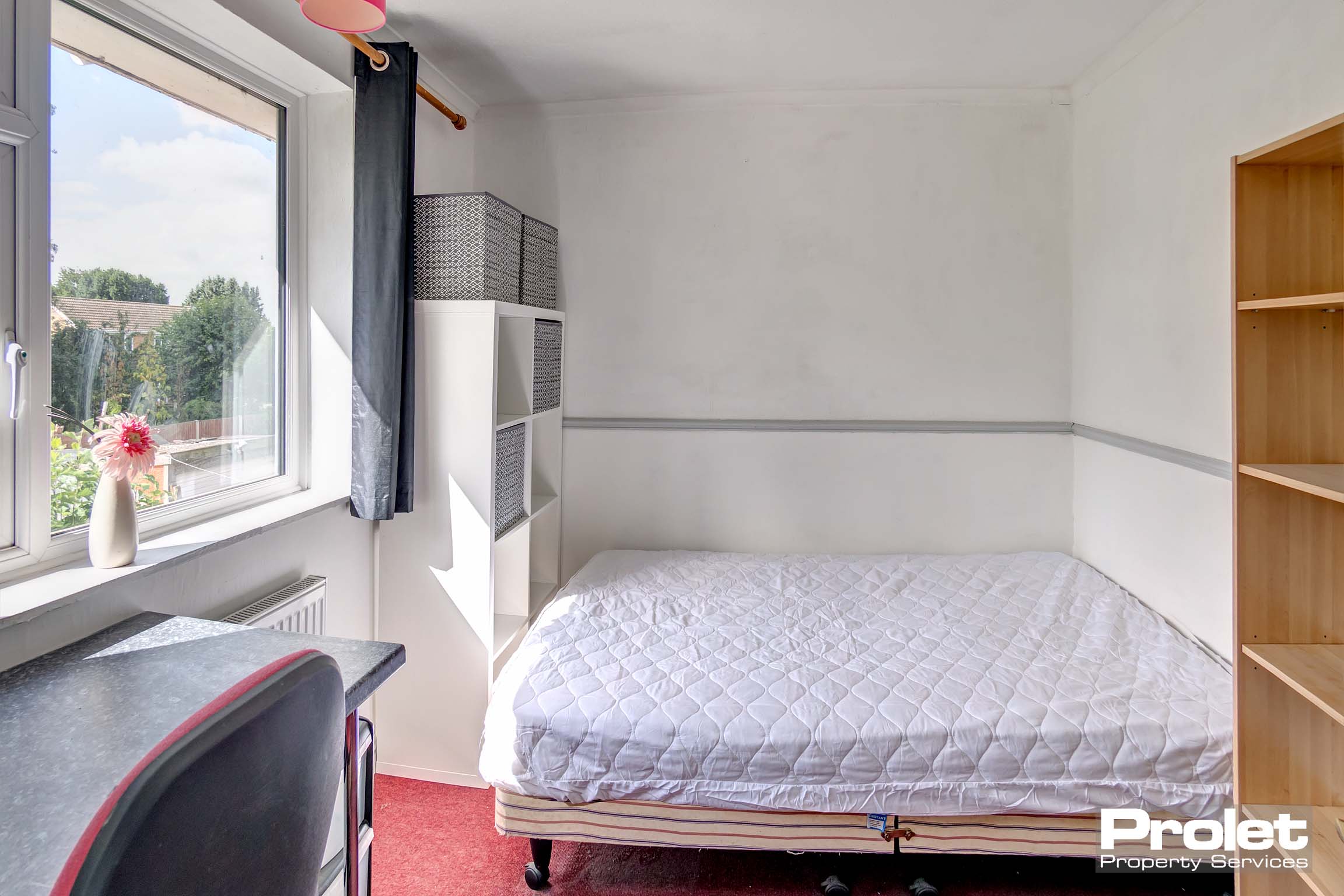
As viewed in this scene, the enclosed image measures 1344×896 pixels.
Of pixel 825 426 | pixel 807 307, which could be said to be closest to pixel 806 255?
pixel 807 307

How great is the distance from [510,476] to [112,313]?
3.96 ft

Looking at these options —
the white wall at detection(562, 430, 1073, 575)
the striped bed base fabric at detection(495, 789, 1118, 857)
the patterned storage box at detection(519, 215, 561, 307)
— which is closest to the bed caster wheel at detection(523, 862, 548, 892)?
the striped bed base fabric at detection(495, 789, 1118, 857)

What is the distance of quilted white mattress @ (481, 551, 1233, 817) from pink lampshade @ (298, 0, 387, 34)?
151 cm

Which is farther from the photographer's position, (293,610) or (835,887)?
(293,610)

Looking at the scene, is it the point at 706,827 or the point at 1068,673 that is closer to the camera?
the point at 706,827

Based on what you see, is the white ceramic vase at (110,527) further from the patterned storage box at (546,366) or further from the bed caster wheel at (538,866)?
the patterned storage box at (546,366)

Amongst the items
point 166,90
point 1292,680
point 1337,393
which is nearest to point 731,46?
point 166,90

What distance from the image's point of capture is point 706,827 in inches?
71.3

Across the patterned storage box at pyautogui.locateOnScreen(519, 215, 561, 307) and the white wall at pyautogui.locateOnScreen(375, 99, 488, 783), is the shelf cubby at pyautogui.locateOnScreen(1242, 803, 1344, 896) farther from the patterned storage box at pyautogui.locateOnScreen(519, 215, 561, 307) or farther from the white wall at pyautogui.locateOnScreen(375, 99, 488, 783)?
the patterned storage box at pyautogui.locateOnScreen(519, 215, 561, 307)

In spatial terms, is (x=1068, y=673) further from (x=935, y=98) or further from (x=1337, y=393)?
(x=935, y=98)

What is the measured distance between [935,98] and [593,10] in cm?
142

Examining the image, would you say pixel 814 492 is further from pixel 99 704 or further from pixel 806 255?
pixel 99 704

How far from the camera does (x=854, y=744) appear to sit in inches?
68.6

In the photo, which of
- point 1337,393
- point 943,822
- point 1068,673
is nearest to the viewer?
point 1337,393
